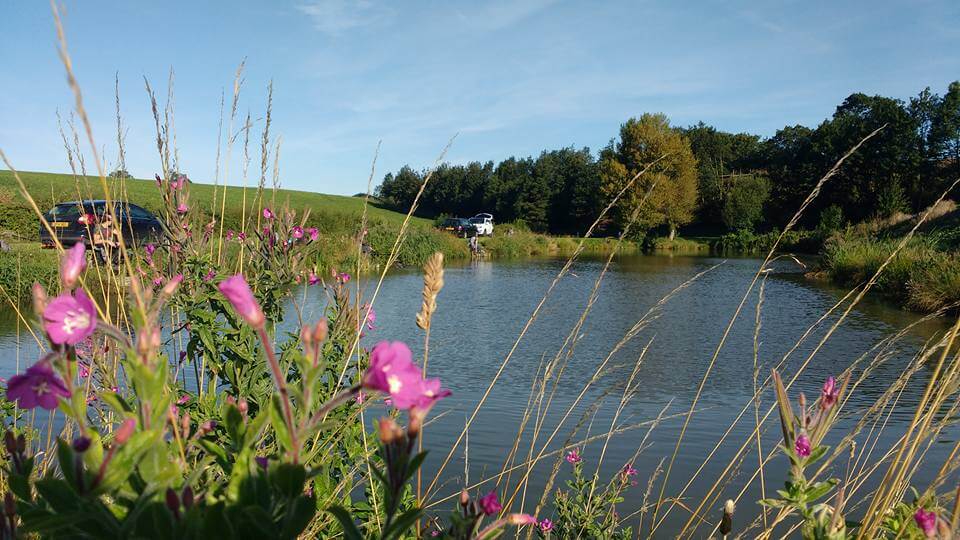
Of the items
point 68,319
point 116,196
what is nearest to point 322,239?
point 116,196

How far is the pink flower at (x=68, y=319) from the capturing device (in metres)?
0.67

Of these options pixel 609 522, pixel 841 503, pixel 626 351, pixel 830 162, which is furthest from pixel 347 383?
pixel 830 162

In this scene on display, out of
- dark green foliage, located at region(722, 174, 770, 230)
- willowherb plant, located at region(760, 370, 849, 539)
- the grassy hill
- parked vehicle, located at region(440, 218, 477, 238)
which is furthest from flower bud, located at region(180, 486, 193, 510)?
dark green foliage, located at region(722, 174, 770, 230)

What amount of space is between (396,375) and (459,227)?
3258 cm

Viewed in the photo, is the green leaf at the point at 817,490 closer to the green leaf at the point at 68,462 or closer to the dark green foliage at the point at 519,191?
the green leaf at the point at 68,462

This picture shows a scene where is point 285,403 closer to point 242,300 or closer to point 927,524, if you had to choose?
point 242,300

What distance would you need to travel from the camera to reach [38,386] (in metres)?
0.65

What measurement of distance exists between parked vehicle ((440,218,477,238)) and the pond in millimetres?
16625

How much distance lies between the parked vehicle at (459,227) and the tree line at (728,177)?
2.54 metres

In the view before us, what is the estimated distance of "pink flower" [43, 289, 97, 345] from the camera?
2.21ft

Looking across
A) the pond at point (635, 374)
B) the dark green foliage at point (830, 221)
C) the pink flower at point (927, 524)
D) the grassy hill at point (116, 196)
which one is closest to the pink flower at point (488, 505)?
the pink flower at point (927, 524)

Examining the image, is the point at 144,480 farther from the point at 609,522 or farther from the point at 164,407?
the point at 609,522

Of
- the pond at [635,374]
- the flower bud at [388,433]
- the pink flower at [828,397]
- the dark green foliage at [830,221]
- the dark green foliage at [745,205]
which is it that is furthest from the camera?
the dark green foliage at [745,205]

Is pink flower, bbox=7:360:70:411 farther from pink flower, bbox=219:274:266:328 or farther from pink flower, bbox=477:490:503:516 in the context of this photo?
pink flower, bbox=477:490:503:516
